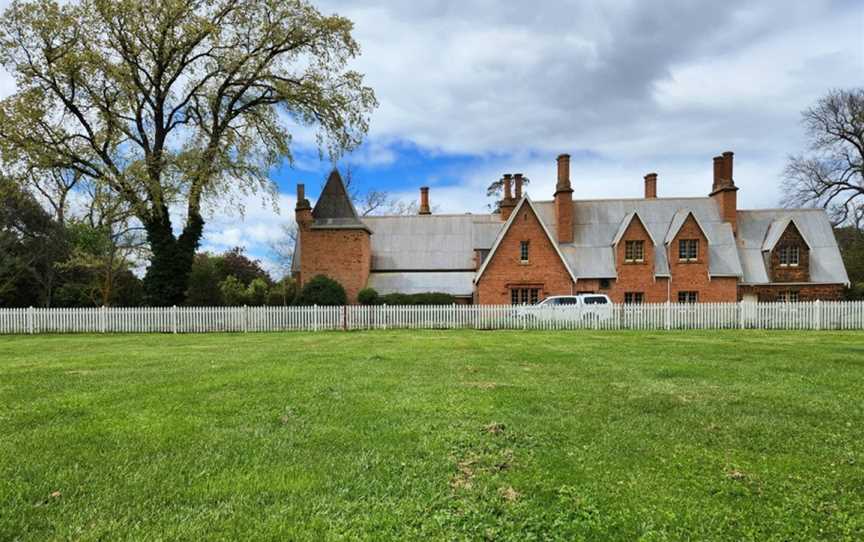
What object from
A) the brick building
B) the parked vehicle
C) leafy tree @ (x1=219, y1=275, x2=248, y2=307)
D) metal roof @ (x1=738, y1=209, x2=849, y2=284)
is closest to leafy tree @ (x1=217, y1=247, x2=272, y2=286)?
leafy tree @ (x1=219, y1=275, x2=248, y2=307)

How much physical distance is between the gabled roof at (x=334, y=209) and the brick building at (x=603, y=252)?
7 centimetres

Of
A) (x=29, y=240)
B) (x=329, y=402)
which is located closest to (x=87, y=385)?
(x=329, y=402)

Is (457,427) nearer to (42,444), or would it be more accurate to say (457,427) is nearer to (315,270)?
(42,444)

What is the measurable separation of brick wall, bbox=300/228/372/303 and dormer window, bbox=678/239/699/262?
1947 centimetres

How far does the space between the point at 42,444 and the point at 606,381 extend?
8133 mm

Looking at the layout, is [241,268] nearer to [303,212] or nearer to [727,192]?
[303,212]

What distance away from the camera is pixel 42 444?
539 centimetres

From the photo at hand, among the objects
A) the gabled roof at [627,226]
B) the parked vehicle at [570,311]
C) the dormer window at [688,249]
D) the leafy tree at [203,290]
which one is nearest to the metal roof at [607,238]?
the gabled roof at [627,226]

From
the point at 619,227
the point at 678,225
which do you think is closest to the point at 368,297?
the point at 619,227

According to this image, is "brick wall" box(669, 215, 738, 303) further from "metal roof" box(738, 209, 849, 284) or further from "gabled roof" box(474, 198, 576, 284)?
"gabled roof" box(474, 198, 576, 284)

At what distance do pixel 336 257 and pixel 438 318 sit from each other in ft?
34.5

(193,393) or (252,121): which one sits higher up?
(252,121)

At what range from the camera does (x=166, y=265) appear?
1109 inches

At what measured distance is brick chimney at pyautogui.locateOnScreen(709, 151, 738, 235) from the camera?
33.0 m
